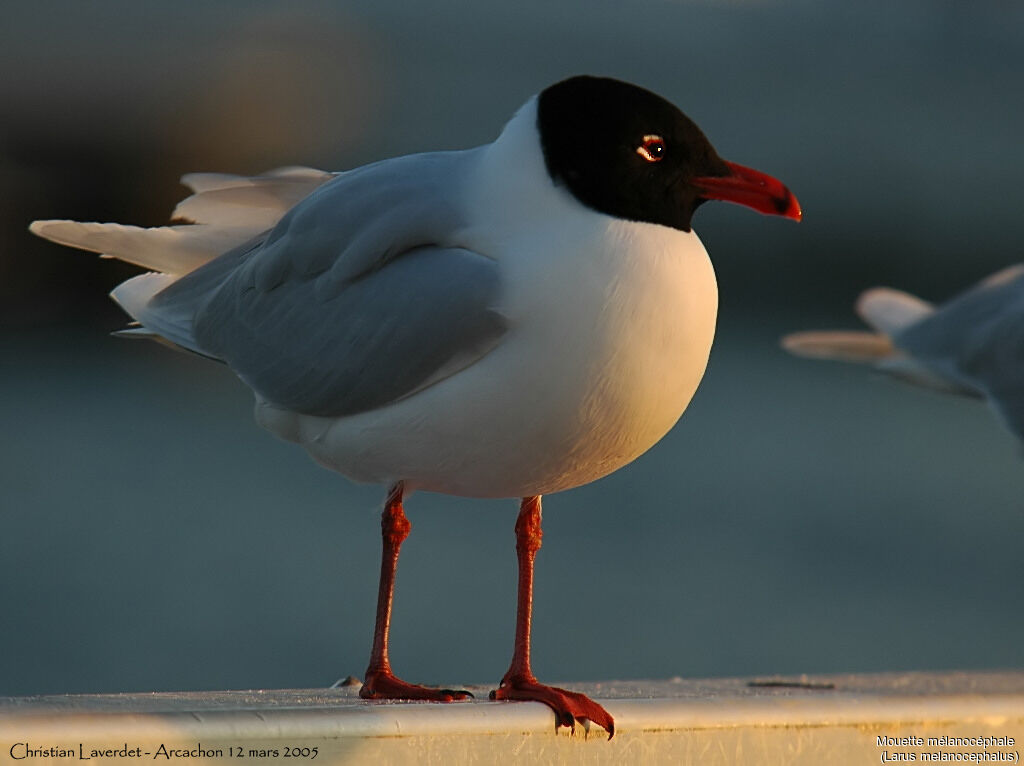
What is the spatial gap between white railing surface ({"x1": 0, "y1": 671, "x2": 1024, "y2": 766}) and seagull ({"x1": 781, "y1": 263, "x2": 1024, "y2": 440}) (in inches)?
153

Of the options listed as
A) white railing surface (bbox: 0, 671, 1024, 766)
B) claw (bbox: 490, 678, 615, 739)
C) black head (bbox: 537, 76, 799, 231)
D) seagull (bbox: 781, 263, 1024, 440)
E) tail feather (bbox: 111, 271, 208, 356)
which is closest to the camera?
white railing surface (bbox: 0, 671, 1024, 766)

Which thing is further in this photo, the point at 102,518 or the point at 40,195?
the point at 40,195

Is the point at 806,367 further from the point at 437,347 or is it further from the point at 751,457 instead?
the point at 437,347

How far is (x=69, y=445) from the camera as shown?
13.1m

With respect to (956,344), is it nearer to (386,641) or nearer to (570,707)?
(386,641)

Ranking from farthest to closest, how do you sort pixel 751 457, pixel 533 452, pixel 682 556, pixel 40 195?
pixel 40 195
pixel 751 457
pixel 682 556
pixel 533 452

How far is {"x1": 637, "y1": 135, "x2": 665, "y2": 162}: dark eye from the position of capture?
2.76m

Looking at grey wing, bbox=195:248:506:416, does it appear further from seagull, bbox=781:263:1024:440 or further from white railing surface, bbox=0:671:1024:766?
seagull, bbox=781:263:1024:440

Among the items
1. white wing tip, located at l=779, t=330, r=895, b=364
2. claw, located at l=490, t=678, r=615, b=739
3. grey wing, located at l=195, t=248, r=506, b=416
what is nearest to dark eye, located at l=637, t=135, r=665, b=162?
grey wing, located at l=195, t=248, r=506, b=416

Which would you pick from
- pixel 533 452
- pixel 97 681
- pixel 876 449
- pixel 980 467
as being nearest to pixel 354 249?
pixel 533 452

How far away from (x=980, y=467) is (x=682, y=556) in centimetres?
301

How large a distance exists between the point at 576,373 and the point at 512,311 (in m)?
0.14

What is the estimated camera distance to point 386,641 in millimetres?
3006

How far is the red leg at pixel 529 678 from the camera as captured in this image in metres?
2.54
